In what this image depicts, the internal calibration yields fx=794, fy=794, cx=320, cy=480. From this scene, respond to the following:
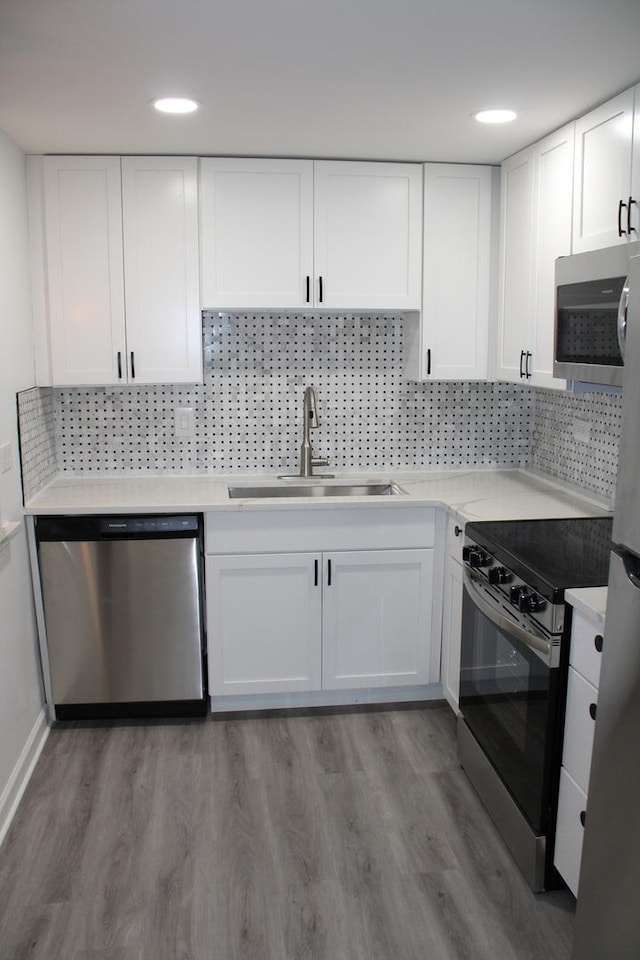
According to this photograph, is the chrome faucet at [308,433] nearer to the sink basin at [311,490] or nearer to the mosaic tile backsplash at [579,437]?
the sink basin at [311,490]

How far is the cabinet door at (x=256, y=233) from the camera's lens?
3234mm

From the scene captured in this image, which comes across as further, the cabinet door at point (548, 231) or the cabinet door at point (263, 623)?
the cabinet door at point (263, 623)

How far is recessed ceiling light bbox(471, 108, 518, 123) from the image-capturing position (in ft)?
8.55

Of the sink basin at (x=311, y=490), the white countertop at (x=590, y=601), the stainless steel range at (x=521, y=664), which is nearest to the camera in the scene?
the white countertop at (x=590, y=601)

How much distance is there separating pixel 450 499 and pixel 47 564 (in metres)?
1.63

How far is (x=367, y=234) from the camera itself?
131 inches

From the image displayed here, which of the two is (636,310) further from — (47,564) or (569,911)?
(47,564)

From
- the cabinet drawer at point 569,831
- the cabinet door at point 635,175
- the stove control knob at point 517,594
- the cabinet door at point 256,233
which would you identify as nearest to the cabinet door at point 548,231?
the cabinet door at point 635,175

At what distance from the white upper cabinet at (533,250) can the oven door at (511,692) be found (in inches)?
34.0

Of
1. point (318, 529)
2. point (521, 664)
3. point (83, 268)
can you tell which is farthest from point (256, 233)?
point (521, 664)

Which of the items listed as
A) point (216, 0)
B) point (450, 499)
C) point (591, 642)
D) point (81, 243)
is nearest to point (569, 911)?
point (591, 642)

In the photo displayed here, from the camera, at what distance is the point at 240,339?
3.65 metres

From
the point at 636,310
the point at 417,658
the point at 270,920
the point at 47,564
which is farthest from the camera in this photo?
the point at 417,658

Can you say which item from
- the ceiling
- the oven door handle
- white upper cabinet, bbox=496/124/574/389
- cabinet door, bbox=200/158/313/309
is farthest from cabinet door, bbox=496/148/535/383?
the oven door handle
